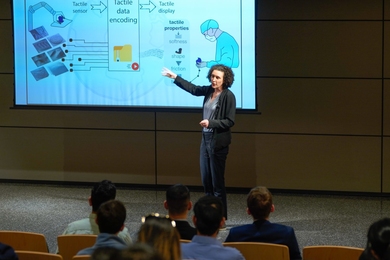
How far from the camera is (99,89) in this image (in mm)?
7336

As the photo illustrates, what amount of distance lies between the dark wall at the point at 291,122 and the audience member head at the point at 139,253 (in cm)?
586

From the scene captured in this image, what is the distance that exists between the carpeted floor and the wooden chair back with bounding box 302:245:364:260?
7.50 feet

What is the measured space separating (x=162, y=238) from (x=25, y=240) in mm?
1749

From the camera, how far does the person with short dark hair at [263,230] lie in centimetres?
353

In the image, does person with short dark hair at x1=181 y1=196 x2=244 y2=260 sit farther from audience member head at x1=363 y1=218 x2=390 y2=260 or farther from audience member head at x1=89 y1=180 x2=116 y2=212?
audience member head at x1=89 y1=180 x2=116 y2=212

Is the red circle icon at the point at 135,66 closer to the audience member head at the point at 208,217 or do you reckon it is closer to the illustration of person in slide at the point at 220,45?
the illustration of person in slide at the point at 220,45

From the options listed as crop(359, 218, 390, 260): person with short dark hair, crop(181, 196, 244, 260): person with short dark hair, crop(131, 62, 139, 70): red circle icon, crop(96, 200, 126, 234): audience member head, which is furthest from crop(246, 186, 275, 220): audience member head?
crop(131, 62, 139, 70): red circle icon

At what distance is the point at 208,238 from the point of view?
301 centimetres

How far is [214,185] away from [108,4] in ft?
8.96

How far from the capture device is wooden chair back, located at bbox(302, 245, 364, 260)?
122 inches

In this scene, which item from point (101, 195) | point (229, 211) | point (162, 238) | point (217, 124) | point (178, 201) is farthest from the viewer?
point (229, 211)

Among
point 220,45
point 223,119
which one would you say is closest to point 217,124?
point 223,119

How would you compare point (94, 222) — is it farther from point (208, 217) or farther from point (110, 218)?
point (208, 217)

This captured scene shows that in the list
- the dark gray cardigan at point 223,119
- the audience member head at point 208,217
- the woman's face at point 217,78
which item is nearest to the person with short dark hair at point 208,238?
the audience member head at point 208,217
